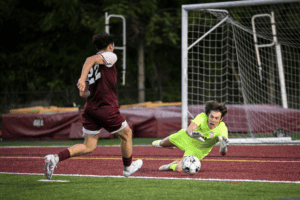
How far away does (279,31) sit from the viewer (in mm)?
19547

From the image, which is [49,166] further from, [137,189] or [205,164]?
[205,164]

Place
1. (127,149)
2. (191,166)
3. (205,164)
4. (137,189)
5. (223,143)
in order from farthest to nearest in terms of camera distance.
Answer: (205,164)
(191,166)
(127,149)
(223,143)
(137,189)

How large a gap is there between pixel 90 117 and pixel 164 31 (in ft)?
51.5

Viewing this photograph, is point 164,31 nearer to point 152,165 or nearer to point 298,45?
point 298,45

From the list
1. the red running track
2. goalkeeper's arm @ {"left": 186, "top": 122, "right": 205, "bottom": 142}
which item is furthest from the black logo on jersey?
the red running track

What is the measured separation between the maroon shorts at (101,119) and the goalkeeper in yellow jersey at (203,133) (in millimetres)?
984

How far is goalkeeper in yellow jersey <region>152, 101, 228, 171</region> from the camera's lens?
19.6 ft

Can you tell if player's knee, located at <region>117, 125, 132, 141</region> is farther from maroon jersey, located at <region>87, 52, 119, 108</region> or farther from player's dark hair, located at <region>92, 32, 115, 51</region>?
player's dark hair, located at <region>92, 32, 115, 51</region>

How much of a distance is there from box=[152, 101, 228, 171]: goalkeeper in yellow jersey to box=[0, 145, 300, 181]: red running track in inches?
12.5

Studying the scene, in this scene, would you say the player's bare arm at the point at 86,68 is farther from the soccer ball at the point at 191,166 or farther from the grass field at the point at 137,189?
the soccer ball at the point at 191,166

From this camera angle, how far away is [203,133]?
6.23 meters

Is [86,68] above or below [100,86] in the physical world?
above

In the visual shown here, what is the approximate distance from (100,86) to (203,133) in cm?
172

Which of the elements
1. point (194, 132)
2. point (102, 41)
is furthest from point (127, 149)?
point (102, 41)
